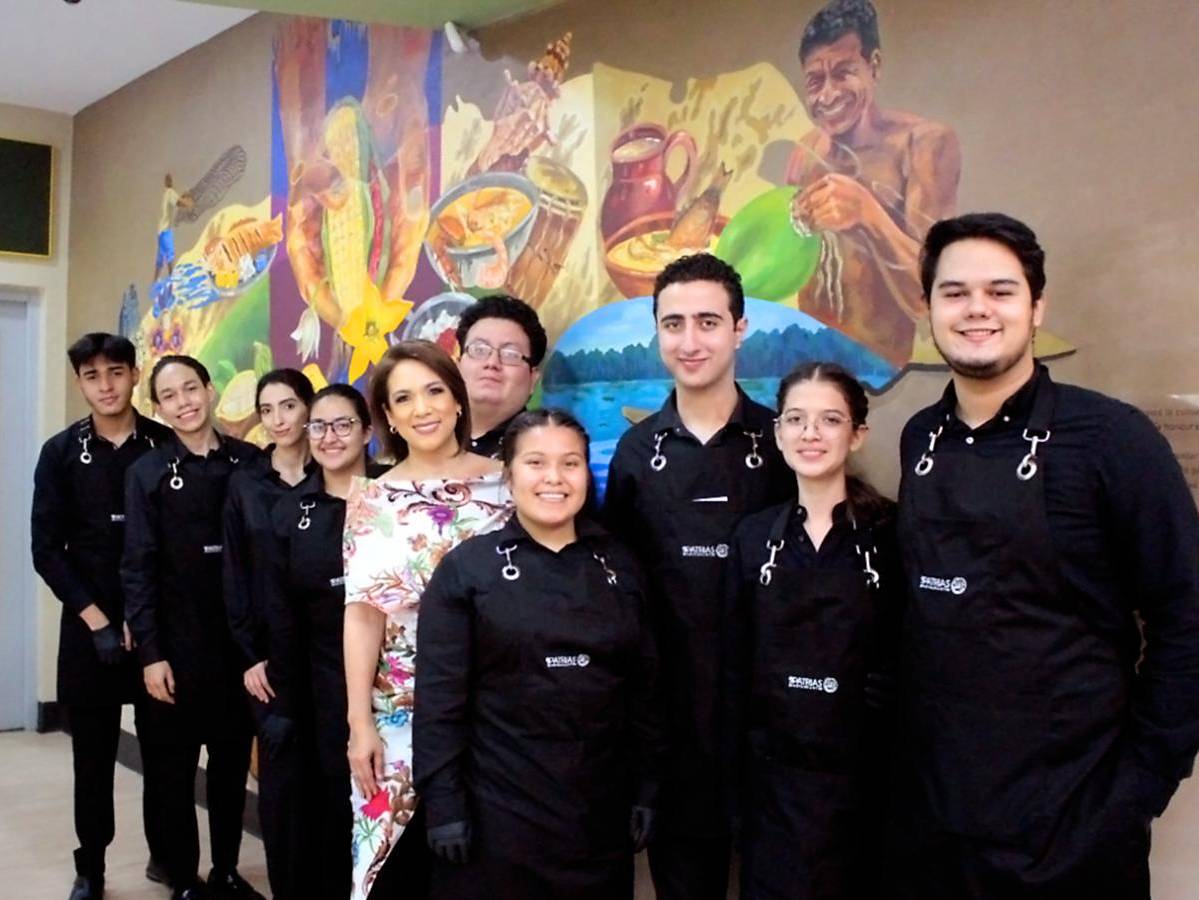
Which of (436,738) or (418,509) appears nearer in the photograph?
(436,738)

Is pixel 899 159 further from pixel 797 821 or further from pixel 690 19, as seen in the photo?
pixel 797 821

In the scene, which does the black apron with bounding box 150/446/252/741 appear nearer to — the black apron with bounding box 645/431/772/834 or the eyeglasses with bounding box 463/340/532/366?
the eyeglasses with bounding box 463/340/532/366

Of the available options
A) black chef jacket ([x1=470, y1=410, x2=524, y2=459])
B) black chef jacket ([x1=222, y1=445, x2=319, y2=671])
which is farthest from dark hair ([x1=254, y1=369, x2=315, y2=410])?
black chef jacket ([x1=470, y1=410, x2=524, y2=459])

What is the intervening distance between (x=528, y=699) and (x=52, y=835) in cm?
292

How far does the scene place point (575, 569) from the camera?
1969mm

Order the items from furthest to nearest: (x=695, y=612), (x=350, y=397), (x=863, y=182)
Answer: (x=350, y=397), (x=863, y=182), (x=695, y=612)

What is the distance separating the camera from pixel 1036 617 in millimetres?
1616

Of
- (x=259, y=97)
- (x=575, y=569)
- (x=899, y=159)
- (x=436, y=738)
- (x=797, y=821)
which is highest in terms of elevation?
(x=259, y=97)

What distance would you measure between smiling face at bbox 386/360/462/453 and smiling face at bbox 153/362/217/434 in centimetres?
114

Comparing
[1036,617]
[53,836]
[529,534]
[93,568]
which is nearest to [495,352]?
[529,534]

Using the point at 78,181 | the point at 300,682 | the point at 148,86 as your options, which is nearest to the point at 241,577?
the point at 300,682

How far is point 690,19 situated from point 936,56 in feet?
2.24

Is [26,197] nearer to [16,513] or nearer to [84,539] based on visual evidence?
[16,513]

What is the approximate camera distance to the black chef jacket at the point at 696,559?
2.08 m
